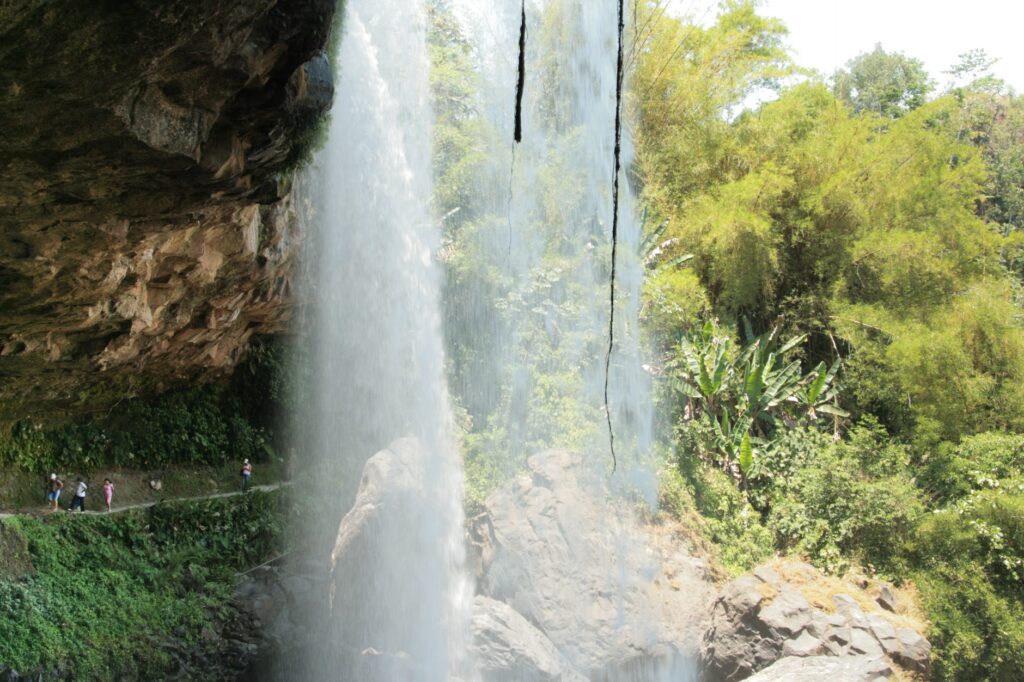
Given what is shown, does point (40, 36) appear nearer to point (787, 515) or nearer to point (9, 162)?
point (9, 162)

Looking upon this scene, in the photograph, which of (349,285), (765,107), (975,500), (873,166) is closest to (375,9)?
(349,285)

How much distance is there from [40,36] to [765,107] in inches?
615

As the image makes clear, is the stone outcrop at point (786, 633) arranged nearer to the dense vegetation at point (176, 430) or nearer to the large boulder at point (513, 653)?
the large boulder at point (513, 653)

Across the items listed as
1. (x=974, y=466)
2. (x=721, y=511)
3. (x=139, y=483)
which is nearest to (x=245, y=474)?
(x=139, y=483)

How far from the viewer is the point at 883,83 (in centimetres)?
3703

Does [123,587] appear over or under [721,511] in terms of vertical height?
under

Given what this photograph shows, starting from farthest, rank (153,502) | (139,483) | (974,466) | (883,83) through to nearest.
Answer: (883,83), (139,483), (153,502), (974,466)

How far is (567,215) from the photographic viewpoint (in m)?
15.3

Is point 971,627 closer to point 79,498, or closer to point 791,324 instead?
point 791,324

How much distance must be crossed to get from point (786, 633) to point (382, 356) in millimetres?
7738

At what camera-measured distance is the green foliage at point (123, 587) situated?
9.62 metres

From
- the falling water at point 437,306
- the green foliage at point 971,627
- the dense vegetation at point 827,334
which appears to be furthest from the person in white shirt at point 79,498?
the green foliage at point 971,627

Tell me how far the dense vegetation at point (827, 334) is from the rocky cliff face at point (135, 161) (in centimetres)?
857

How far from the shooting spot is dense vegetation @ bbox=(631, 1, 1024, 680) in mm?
12625
